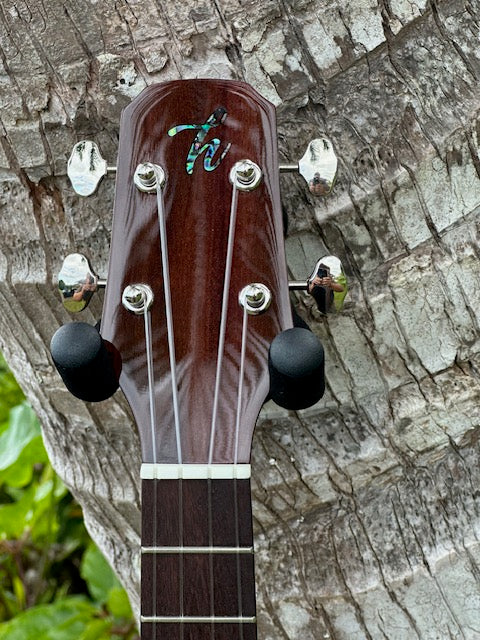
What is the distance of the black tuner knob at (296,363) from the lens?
0.94 m

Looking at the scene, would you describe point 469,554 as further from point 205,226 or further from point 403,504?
point 205,226

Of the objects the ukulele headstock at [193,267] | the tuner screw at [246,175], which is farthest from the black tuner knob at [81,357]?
the tuner screw at [246,175]

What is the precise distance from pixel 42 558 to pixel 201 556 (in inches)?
67.6

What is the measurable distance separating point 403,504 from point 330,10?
27.4 inches

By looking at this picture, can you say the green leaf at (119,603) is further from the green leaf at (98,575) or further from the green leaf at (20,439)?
the green leaf at (20,439)

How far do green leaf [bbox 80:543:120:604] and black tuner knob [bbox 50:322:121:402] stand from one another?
1.47 m

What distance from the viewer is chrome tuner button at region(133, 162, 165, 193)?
41.0 inches

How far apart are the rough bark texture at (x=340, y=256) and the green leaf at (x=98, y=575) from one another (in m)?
1.08

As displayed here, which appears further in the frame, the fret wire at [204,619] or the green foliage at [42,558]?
the green foliage at [42,558]

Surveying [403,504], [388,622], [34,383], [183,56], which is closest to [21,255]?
[34,383]

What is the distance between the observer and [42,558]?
2.59 m

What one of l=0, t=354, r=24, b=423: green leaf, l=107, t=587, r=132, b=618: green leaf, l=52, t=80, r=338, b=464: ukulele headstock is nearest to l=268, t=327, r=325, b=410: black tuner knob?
l=52, t=80, r=338, b=464: ukulele headstock

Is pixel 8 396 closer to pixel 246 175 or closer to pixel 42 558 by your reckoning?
pixel 42 558

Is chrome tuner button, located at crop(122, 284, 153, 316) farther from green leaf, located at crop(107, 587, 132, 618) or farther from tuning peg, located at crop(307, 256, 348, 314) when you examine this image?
green leaf, located at crop(107, 587, 132, 618)
